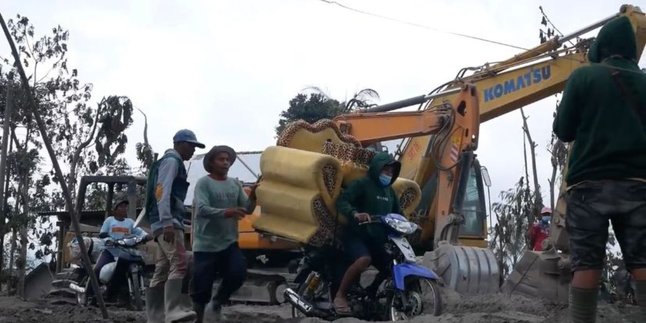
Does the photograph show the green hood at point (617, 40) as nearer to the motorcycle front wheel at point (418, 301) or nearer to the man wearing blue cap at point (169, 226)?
the man wearing blue cap at point (169, 226)

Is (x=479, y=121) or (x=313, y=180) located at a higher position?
(x=479, y=121)

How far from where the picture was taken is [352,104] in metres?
15.8

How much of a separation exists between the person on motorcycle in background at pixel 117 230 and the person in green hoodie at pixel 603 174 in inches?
299

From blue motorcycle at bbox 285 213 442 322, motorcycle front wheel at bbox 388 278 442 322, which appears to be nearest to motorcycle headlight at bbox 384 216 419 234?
blue motorcycle at bbox 285 213 442 322

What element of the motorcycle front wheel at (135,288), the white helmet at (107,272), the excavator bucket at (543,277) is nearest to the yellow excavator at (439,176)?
the excavator bucket at (543,277)

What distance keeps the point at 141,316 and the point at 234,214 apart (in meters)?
2.37

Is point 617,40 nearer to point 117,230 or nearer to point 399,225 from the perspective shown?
point 399,225

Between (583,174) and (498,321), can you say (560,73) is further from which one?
(583,174)

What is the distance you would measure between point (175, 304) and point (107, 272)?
3970mm

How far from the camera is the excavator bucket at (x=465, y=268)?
35.7 feet

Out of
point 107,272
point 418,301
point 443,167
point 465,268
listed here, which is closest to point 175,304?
point 418,301

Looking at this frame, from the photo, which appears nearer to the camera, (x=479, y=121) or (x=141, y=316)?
(x=141, y=316)

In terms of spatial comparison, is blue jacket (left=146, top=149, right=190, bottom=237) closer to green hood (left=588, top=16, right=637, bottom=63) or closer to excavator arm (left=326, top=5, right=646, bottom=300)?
excavator arm (left=326, top=5, right=646, bottom=300)

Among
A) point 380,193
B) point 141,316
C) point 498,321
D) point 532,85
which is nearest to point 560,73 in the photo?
point 532,85
